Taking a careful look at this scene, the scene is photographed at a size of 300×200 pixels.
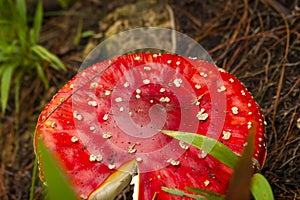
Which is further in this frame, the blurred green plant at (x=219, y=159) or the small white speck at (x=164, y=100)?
the small white speck at (x=164, y=100)

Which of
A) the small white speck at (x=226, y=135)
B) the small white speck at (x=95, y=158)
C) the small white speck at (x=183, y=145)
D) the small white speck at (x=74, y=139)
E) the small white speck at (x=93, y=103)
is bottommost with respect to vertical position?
the small white speck at (x=226, y=135)

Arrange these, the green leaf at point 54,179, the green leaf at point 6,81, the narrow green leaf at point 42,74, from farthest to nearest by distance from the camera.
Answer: the narrow green leaf at point 42,74 < the green leaf at point 6,81 < the green leaf at point 54,179

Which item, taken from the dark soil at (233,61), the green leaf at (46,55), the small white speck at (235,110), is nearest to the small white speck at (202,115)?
the small white speck at (235,110)

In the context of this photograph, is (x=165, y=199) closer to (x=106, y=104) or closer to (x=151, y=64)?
(x=106, y=104)

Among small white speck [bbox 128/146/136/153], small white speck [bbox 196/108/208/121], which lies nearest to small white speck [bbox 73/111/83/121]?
small white speck [bbox 128/146/136/153]

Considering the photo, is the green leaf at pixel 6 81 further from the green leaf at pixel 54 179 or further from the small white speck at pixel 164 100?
the green leaf at pixel 54 179

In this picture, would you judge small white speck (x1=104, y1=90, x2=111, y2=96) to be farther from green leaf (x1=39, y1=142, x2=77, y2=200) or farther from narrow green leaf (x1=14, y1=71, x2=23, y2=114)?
narrow green leaf (x1=14, y1=71, x2=23, y2=114)
